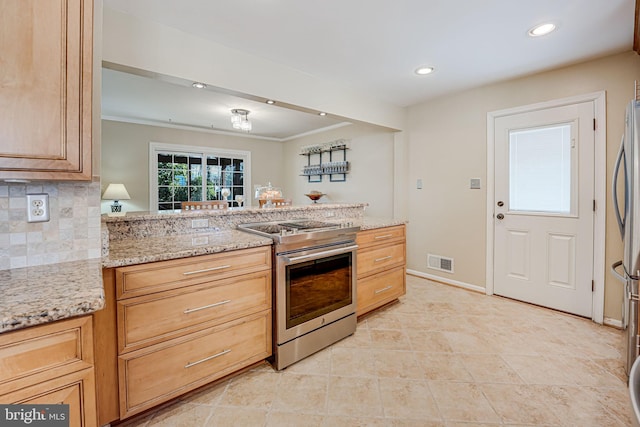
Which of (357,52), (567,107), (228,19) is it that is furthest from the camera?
(567,107)

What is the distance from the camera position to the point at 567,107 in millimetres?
2693

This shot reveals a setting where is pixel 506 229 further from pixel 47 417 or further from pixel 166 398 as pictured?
pixel 47 417

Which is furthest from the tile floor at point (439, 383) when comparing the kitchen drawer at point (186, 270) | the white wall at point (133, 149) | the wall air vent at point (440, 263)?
the white wall at point (133, 149)

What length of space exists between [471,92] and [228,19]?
2.75 meters

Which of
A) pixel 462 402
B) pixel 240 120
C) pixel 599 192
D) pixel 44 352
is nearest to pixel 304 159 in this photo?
pixel 240 120

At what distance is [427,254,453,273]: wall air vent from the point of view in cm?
362

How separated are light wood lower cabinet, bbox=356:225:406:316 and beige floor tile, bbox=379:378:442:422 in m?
0.81

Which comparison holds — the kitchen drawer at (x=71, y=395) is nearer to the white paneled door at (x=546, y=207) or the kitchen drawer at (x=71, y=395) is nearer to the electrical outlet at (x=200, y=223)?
the electrical outlet at (x=200, y=223)

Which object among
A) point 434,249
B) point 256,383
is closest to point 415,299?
point 434,249

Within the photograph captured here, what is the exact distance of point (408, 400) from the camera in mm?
1669

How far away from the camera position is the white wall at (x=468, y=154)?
A: 98.0 inches

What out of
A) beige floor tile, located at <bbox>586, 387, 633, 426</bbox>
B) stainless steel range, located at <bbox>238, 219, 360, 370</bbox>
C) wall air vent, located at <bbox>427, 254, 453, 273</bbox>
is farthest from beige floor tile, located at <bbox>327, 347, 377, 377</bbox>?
wall air vent, located at <bbox>427, 254, 453, 273</bbox>

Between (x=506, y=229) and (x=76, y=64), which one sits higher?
(x=76, y=64)

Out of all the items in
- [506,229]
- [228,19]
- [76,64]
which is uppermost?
[228,19]
